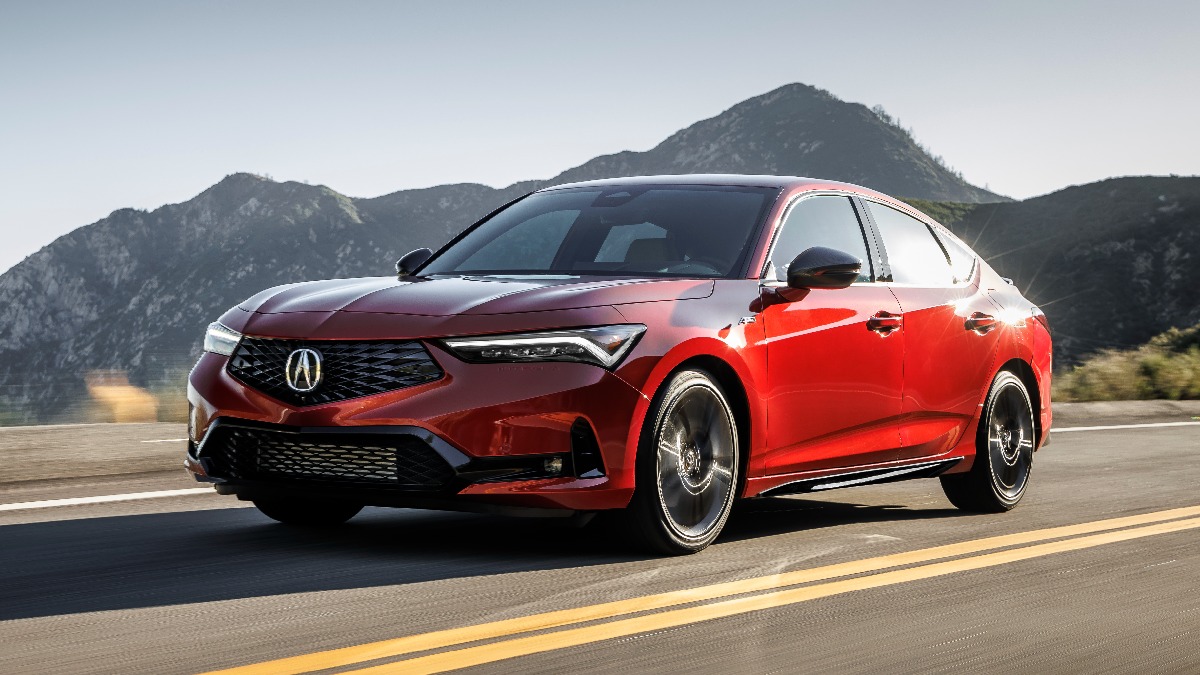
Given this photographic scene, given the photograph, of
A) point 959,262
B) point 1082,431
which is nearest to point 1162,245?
point 1082,431

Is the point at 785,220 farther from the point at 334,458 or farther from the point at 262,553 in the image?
the point at 262,553

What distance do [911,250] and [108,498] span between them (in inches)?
181

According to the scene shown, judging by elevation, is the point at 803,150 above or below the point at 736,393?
above

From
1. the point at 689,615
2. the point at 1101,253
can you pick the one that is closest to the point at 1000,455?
the point at 689,615

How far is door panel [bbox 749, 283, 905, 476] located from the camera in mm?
7027

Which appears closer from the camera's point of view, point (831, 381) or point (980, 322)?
point (831, 381)

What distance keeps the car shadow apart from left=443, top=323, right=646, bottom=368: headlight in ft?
2.54

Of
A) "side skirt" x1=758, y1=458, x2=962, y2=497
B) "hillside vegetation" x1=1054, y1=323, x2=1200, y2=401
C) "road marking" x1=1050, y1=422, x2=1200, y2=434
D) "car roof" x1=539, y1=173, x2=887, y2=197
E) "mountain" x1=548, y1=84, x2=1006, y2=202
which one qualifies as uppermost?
"mountain" x1=548, y1=84, x2=1006, y2=202

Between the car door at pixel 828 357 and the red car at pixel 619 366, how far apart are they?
14mm

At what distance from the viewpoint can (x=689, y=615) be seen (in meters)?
5.30

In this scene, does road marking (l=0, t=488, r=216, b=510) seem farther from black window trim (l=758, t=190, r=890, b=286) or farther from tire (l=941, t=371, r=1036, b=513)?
tire (l=941, t=371, r=1036, b=513)

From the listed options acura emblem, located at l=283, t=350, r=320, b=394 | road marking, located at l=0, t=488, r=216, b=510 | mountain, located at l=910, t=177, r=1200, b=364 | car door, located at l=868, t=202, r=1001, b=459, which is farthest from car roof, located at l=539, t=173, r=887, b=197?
mountain, located at l=910, t=177, r=1200, b=364

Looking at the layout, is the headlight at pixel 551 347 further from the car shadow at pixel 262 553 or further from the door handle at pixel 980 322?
the door handle at pixel 980 322

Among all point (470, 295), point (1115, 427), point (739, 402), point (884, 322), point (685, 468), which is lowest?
point (1115, 427)
